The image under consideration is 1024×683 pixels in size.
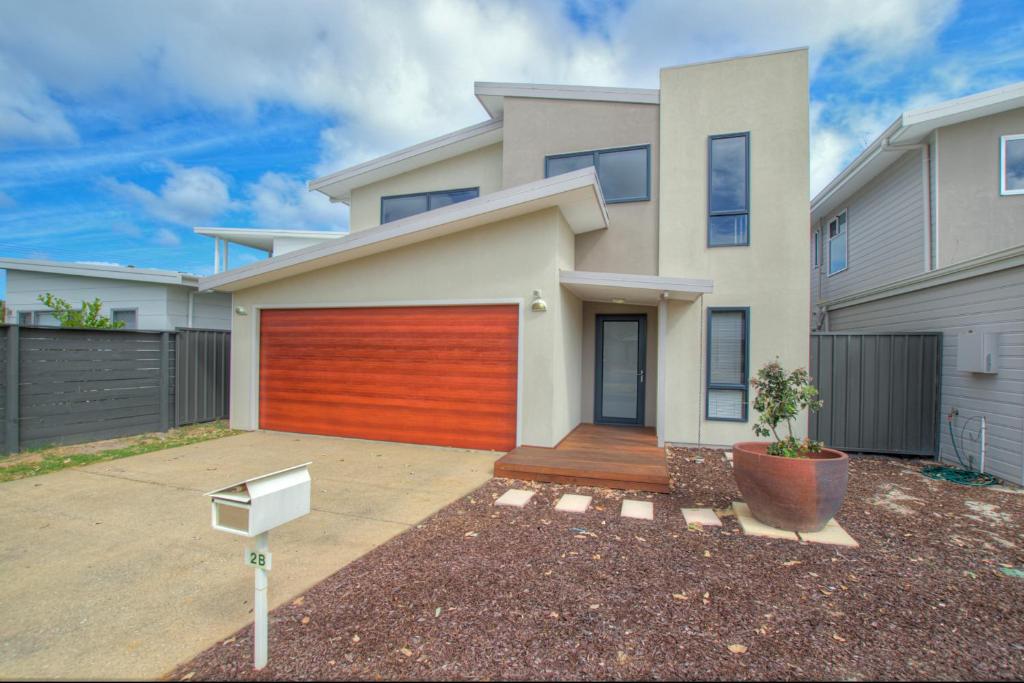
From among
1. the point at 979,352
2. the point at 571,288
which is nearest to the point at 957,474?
the point at 979,352

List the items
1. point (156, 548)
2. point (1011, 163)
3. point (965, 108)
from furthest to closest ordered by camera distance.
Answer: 1. point (1011, 163)
2. point (965, 108)
3. point (156, 548)

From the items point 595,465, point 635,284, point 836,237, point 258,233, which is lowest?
point 595,465

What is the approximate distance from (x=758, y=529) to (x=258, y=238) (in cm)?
1469

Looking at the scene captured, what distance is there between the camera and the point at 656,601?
2.81 m

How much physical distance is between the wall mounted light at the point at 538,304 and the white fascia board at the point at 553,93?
4189 millimetres

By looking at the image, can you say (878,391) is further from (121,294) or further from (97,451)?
(121,294)

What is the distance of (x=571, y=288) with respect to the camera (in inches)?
282

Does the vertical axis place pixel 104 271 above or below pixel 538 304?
above

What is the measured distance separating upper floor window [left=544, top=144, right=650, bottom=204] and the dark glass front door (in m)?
2.22

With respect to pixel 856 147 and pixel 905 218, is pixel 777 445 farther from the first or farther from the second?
pixel 856 147

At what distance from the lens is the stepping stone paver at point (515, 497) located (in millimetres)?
4691

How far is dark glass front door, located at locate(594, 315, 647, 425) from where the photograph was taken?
852cm

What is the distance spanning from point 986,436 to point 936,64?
32.5 feet

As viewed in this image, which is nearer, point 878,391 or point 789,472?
point 789,472
